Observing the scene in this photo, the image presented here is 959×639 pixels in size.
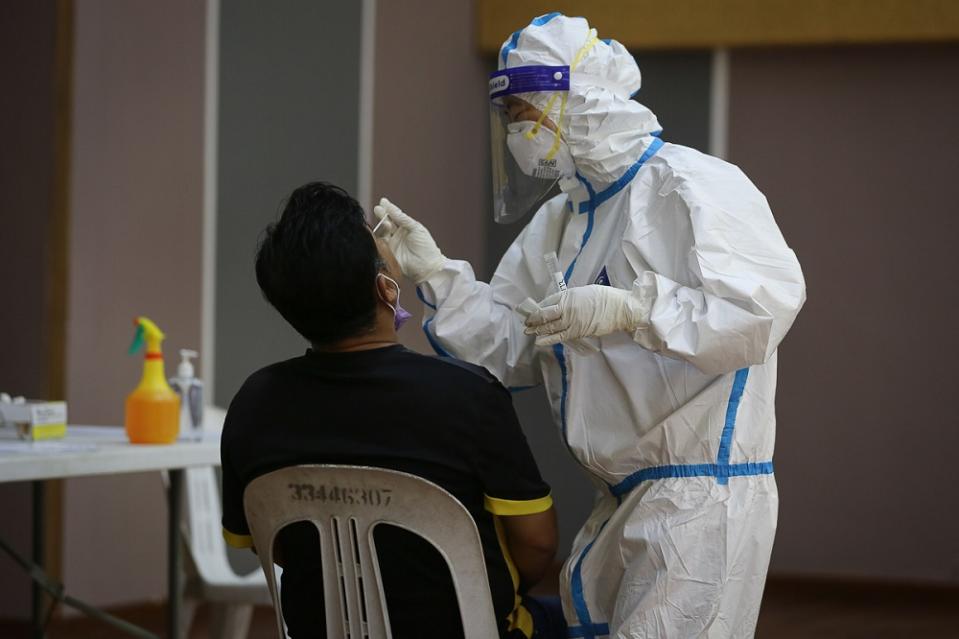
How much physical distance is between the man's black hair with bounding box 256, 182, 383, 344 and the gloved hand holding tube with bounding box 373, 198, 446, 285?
49 cm

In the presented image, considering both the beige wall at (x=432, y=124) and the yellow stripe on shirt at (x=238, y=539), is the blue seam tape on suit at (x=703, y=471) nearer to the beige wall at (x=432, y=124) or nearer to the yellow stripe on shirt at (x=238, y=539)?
the yellow stripe on shirt at (x=238, y=539)

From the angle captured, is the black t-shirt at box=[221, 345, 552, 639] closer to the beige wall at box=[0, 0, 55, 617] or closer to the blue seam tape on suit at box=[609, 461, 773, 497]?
the blue seam tape on suit at box=[609, 461, 773, 497]

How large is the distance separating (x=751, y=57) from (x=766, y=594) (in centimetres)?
213

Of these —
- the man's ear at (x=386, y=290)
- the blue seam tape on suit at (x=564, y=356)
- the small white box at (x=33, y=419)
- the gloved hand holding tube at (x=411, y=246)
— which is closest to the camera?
the man's ear at (x=386, y=290)

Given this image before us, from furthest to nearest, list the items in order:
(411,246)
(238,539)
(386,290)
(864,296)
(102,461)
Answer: (864,296) < (102,461) < (411,246) < (238,539) < (386,290)

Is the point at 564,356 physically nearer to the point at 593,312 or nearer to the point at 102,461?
the point at 593,312

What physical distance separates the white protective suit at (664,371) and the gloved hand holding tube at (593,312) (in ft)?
0.07

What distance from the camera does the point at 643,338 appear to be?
1675mm

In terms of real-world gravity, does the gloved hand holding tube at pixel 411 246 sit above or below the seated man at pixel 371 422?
above

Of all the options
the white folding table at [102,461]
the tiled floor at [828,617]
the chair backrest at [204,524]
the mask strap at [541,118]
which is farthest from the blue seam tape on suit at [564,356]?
the tiled floor at [828,617]

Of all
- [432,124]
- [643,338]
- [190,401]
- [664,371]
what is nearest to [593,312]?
[643,338]

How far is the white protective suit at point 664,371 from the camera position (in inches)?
66.0

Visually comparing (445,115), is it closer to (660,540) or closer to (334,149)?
(334,149)

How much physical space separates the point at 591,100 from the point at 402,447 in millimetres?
711
